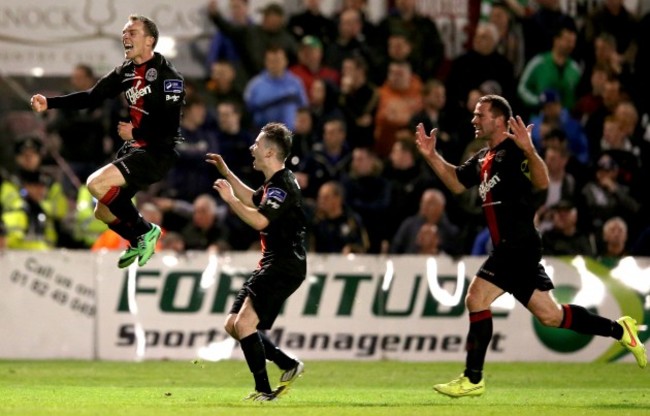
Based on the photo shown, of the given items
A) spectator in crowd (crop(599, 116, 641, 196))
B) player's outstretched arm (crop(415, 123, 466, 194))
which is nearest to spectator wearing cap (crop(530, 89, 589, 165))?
spectator in crowd (crop(599, 116, 641, 196))

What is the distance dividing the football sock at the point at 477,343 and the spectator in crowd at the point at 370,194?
670 cm

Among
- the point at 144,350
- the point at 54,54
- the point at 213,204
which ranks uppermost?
the point at 54,54

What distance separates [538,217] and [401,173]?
6.40 feet

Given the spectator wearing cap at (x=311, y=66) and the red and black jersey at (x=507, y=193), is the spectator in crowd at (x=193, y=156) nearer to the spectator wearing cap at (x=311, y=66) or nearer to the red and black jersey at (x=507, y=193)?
the spectator wearing cap at (x=311, y=66)

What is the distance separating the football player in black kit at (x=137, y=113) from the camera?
12.8 m

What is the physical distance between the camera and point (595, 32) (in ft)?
72.0

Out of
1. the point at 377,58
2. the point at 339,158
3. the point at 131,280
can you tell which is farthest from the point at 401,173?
the point at 131,280

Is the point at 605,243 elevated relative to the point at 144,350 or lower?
elevated

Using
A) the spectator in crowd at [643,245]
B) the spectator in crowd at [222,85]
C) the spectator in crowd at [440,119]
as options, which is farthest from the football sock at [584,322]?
the spectator in crowd at [222,85]

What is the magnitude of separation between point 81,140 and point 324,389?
7137 mm

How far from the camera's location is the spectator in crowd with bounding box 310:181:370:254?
1884 cm

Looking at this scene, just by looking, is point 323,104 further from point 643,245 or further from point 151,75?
point 151,75

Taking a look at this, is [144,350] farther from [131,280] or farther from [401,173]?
[401,173]

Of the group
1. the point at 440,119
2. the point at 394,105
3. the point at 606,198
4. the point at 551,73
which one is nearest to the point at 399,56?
the point at 394,105
